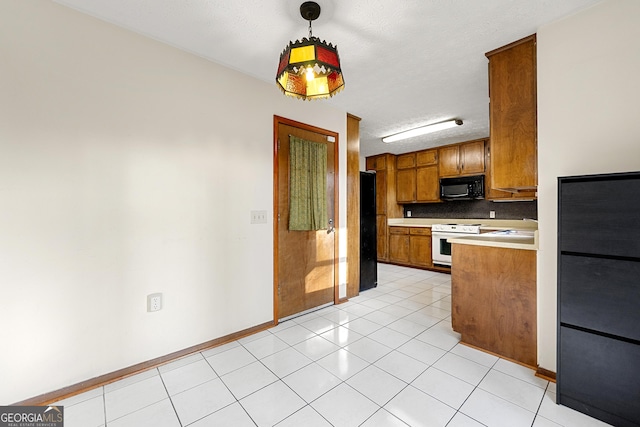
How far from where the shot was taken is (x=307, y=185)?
3.05m

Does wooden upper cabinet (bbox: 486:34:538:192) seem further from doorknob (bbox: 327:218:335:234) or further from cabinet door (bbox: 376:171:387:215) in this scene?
cabinet door (bbox: 376:171:387:215)

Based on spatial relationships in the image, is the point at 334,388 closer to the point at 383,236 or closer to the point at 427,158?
the point at 383,236

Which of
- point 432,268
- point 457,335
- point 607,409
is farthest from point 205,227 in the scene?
point 432,268

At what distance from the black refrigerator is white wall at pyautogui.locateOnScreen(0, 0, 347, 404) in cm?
186

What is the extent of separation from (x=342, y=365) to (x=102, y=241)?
1.99 m

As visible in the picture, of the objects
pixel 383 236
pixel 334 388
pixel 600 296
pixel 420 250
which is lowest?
pixel 334 388

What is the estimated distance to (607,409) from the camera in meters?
1.47

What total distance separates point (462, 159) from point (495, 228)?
56.8 inches

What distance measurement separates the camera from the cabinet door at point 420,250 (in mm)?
5398

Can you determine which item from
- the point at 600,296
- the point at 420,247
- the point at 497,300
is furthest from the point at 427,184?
the point at 600,296

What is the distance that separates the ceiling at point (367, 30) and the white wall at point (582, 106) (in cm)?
20

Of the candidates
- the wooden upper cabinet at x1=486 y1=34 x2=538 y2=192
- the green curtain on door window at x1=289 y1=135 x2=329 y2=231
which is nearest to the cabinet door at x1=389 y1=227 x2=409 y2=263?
the green curtain on door window at x1=289 y1=135 x2=329 y2=231

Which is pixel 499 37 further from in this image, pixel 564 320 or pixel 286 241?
pixel 286 241

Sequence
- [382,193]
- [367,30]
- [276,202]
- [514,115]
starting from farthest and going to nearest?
1. [382,193]
2. [276,202]
3. [514,115]
4. [367,30]
